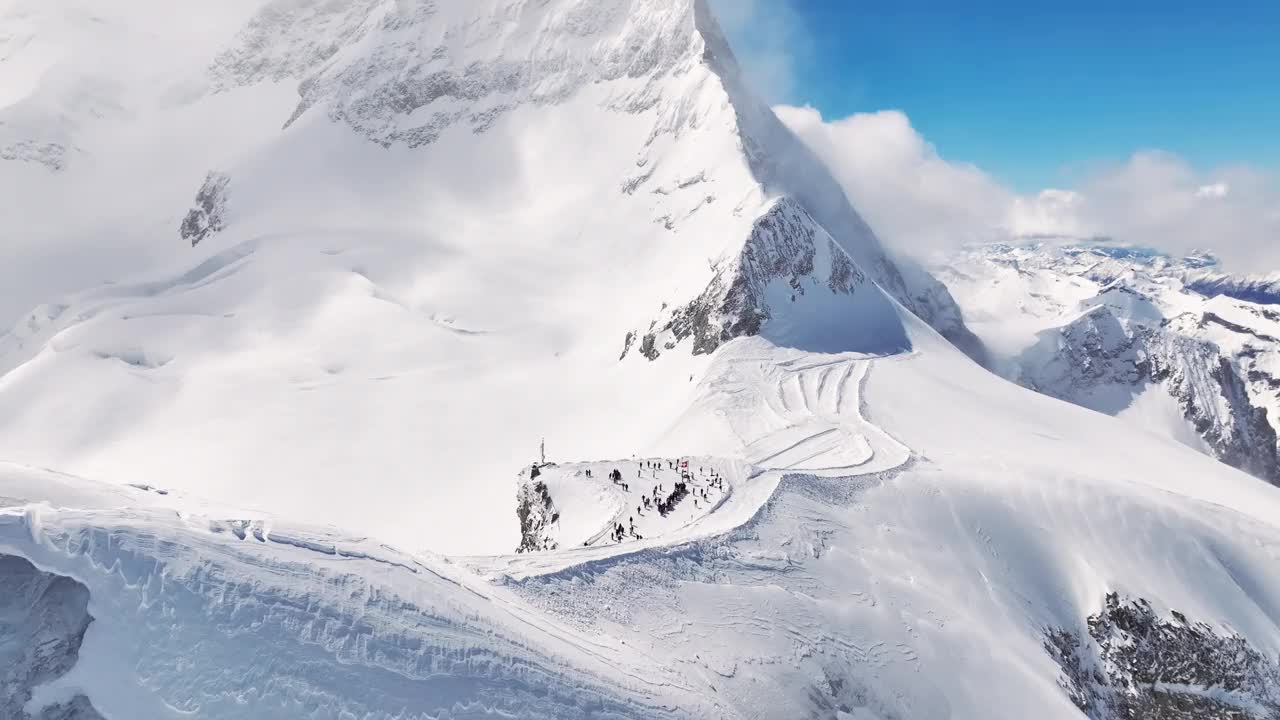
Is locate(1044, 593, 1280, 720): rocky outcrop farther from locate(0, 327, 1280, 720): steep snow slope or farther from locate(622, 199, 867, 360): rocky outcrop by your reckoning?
locate(622, 199, 867, 360): rocky outcrop

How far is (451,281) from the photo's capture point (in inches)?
5241

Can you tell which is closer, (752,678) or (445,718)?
(445,718)

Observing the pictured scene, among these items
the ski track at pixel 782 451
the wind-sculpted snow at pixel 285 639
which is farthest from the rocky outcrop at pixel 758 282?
the wind-sculpted snow at pixel 285 639

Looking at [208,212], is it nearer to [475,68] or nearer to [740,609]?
[475,68]

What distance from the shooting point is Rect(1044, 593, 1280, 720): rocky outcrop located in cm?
3928

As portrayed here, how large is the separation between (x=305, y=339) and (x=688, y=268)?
62246 millimetres

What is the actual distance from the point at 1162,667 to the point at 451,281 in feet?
378

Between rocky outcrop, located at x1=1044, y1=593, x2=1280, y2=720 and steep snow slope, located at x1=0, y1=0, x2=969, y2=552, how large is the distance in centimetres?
3713

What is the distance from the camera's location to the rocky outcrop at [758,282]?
299 feet

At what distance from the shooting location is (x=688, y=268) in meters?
113

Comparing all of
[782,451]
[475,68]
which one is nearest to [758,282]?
[782,451]

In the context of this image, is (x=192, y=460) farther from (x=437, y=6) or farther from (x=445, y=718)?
(x=437, y=6)

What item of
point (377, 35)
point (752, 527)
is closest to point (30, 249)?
point (377, 35)

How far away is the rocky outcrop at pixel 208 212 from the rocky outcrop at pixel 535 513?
5365 inches
